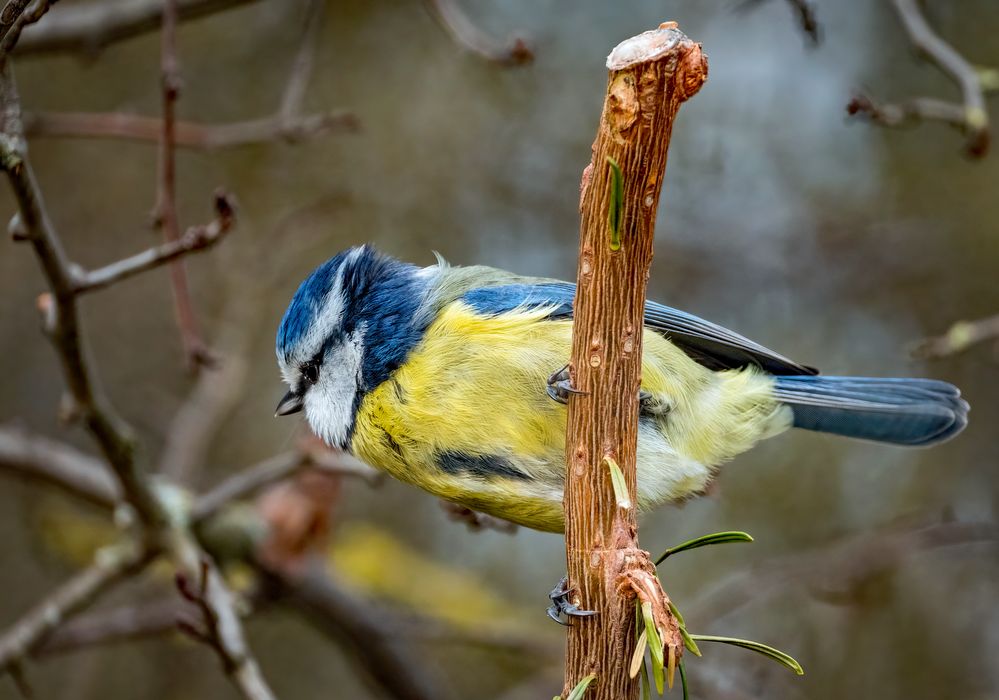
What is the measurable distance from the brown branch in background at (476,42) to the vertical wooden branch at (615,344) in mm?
1414

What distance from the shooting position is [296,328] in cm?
227

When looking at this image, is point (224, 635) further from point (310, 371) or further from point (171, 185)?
point (171, 185)

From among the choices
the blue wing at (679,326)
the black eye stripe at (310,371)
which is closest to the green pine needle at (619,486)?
the blue wing at (679,326)

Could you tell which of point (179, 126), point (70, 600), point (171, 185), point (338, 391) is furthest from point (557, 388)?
point (179, 126)

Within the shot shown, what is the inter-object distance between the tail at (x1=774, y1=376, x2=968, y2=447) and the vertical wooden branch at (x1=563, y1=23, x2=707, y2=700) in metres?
1.13

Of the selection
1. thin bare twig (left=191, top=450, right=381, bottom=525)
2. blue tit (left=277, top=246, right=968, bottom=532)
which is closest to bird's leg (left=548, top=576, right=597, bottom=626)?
blue tit (left=277, top=246, right=968, bottom=532)

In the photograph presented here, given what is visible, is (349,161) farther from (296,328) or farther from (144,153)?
(296,328)

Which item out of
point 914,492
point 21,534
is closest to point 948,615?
point 914,492

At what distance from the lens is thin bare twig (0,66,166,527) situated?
155 centimetres

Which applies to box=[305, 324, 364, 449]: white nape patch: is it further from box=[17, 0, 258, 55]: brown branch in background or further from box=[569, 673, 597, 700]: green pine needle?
box=[17, 0, 258, 55]: brown branch in background

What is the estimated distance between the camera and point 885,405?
2.39m

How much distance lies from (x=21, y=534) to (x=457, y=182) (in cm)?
238

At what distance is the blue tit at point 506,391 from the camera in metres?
1.96

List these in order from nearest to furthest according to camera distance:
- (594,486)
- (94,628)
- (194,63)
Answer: (594,486)
(94,628)
(194,63)
